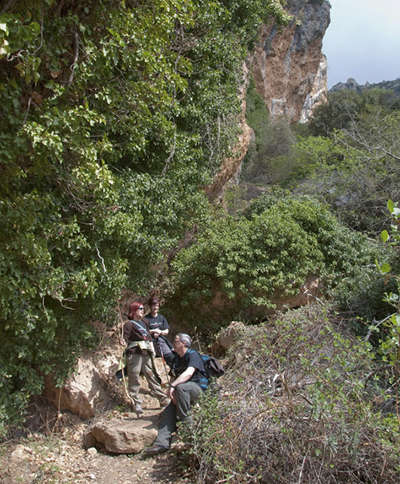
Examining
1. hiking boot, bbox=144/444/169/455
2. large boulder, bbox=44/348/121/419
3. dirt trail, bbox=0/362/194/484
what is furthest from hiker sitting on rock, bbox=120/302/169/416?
hiking boot, bbox=144/444/169/455

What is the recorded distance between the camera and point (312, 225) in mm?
9094

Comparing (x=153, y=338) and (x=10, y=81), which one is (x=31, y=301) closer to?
(x=153, y=338)

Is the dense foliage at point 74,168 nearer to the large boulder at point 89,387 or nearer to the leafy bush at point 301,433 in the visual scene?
the large boulder at point 89,387

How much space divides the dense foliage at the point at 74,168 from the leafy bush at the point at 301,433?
7.25 feet

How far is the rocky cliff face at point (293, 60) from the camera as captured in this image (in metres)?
27.3

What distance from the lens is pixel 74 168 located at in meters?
5.18

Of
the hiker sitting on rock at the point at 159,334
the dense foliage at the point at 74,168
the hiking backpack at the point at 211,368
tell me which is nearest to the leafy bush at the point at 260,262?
the dense foliage at the point at 74,168

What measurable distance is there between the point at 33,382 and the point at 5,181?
250 centimetres

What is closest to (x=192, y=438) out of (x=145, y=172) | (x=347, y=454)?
(x=347, y=454)

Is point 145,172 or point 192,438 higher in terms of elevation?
point 145,172

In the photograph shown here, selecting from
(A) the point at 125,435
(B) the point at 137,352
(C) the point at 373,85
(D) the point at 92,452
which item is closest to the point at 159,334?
(B) the point at 137,352

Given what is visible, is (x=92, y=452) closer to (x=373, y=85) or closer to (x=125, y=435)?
(x=125, y=435)

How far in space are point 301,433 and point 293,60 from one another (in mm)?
30269

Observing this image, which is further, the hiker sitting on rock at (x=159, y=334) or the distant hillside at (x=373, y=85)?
the distant hillside at (x=373, y=85)
